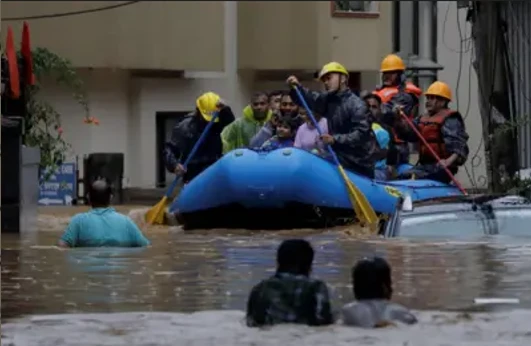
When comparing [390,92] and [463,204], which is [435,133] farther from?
[463,204]

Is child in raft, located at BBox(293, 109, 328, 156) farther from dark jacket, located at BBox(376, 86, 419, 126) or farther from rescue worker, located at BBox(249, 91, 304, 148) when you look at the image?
dark jacket, located at BBox(376, 86, 419, 126)

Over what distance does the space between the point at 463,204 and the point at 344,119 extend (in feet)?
14.6

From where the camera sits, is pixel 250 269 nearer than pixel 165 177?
Yes

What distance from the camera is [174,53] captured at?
33500 mm

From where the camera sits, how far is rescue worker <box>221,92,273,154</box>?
19391 mm

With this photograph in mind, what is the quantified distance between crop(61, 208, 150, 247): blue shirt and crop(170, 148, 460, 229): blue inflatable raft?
4.11 metres

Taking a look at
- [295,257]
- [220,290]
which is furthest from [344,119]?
[295,257]

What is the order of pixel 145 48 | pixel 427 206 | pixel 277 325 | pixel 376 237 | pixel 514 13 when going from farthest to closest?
pixel 145 48 → pixel 514 13 → pixel 376 237 → pixel 427 206 → pixel 277 325

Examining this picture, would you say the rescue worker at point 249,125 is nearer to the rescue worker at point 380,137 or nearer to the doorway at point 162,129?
the rescue worker at point 380,137

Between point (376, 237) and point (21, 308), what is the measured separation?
16.9 ft

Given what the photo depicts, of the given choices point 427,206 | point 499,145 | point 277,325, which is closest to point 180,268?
point 427,206

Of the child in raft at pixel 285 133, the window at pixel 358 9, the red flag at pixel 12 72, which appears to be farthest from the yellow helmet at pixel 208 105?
the window at pixel 358 9

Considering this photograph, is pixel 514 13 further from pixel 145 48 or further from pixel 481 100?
pixel 145 48

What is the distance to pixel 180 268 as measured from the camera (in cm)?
1269
